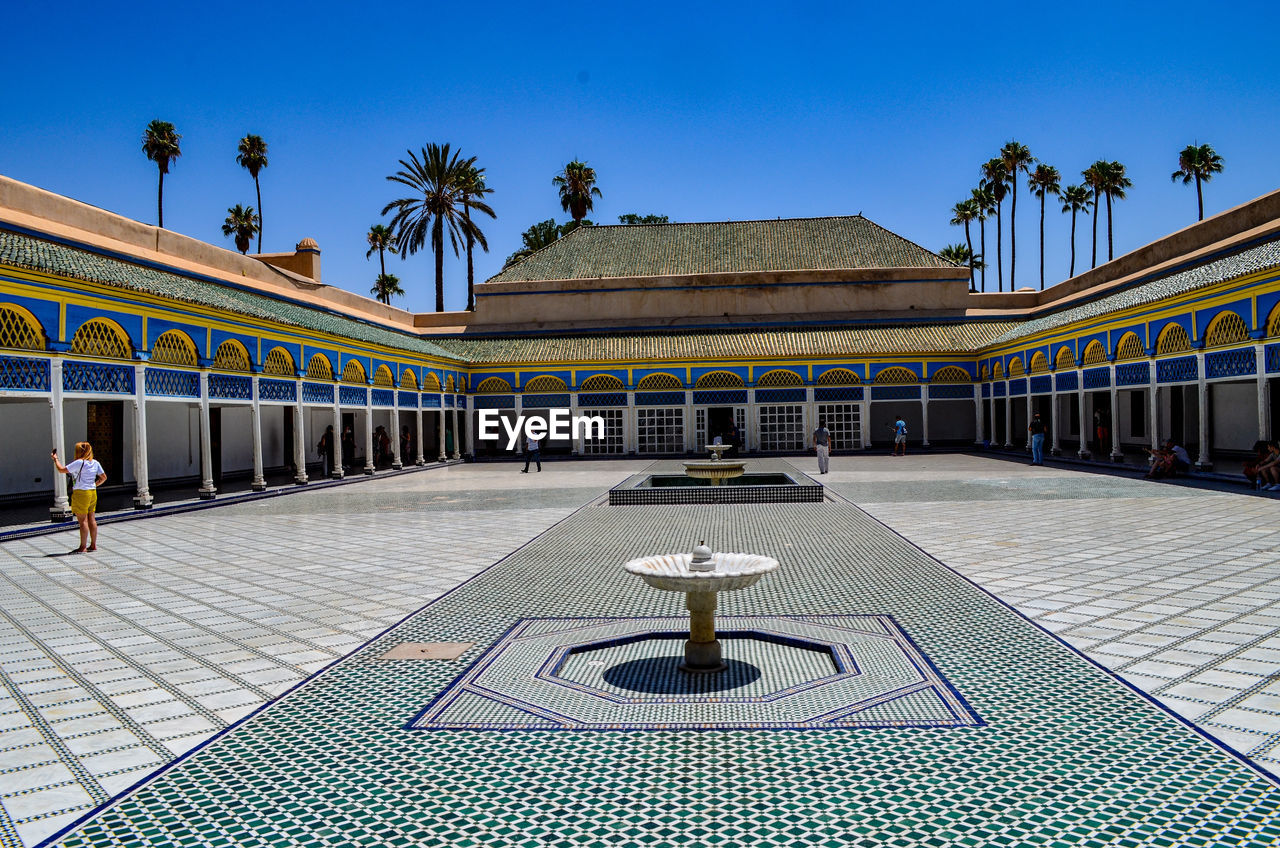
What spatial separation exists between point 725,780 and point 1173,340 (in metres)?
18.5

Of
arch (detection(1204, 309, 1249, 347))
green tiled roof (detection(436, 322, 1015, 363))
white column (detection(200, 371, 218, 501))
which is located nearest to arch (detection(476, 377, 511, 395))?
green tiled roof (detection(436, 322, 1015, 363))

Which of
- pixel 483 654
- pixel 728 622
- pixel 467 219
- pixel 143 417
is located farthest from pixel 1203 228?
pixel 467 219

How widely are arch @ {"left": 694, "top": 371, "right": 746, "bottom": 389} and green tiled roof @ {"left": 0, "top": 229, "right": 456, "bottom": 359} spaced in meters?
11.2

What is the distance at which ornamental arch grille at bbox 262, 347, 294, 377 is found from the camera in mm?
18172

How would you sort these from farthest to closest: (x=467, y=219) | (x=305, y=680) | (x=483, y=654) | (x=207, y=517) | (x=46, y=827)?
(x=467, y=219), (x=207, y=517), (x=483, y=654), (x=305, y=680), (x=46, y=827)

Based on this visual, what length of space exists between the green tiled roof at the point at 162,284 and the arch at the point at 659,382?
31.2 feet

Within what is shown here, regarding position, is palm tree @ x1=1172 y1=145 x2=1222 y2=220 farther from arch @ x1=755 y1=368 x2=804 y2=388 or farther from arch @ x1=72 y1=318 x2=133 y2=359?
arch @ x1=72 y1=318 x2=133 y2=359

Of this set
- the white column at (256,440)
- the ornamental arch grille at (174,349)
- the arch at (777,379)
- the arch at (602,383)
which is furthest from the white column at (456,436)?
the ornamental arch grille at (174,349)

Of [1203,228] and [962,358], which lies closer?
[1203,228]

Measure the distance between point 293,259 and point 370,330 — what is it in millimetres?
Result: 4035

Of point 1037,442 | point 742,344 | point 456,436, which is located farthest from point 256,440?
point 1037,442

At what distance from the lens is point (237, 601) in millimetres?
7359

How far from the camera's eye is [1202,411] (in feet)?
55.3

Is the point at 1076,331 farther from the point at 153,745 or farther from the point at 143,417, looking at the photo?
the point at 153,745
